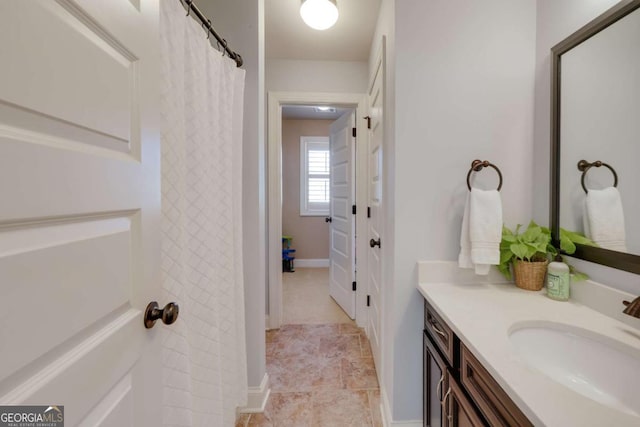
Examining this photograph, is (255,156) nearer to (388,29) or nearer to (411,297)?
(388,29)

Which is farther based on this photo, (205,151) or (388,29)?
(388,29)

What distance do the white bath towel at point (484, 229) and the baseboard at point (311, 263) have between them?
3.75 m

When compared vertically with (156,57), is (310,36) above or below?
above

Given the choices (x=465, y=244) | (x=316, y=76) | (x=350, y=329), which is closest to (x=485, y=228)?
(x=465, y=244)

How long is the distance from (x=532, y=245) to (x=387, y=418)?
1.12m

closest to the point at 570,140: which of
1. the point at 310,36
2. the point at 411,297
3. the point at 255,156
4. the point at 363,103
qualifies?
the point at 411,297

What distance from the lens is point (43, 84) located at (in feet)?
1.43

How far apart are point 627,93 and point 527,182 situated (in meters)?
0.49

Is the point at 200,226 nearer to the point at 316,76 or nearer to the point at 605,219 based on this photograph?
the point at 605,219

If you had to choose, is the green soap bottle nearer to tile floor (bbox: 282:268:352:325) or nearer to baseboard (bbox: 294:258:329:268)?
tile floor (bbox: 282:268:352:325)

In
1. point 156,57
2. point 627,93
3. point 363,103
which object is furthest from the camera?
point 363,103

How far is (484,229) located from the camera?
1212 mm

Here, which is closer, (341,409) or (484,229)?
(484,229)

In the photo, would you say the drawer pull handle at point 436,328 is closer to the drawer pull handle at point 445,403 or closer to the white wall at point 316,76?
the drawer pull handle at point 445,403
